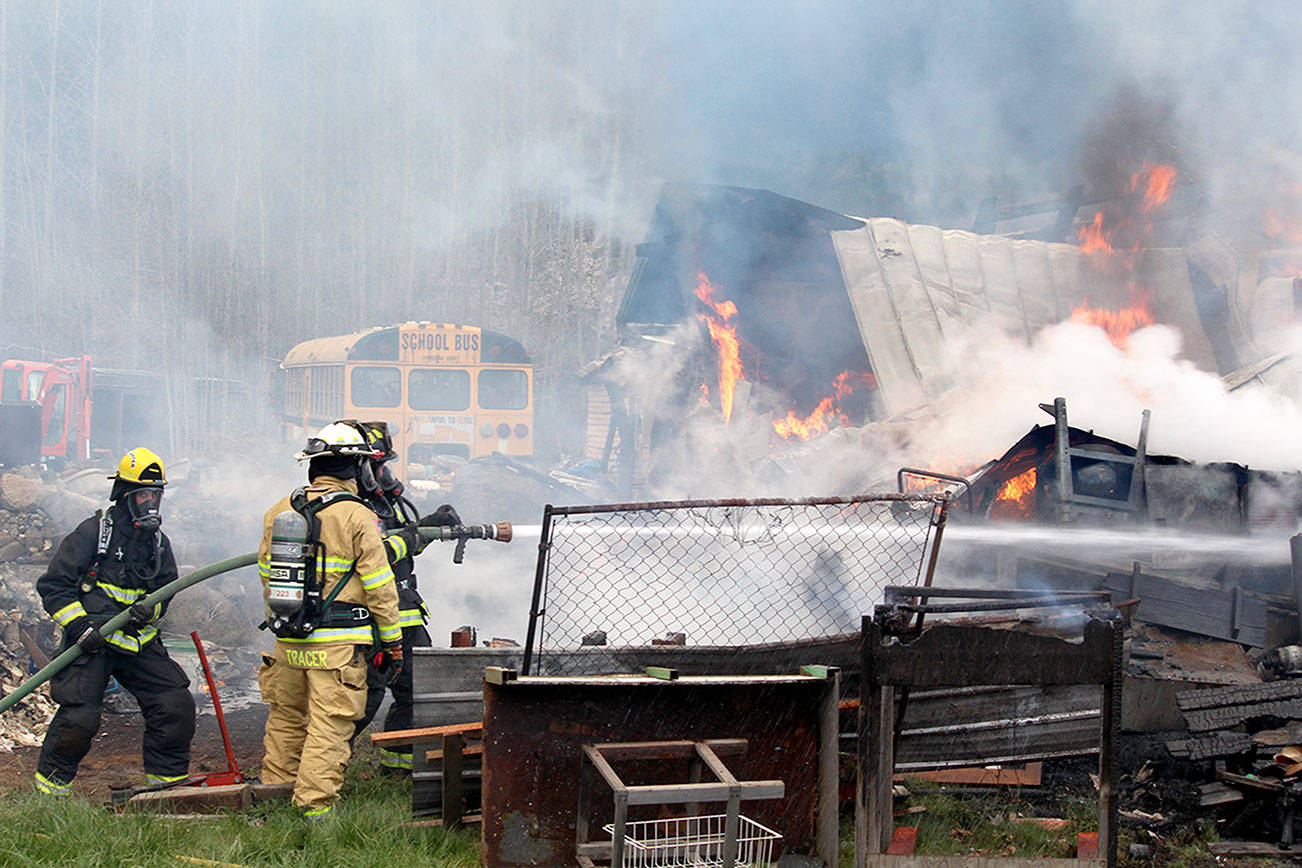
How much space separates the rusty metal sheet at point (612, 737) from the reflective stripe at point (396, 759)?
1.36 metres

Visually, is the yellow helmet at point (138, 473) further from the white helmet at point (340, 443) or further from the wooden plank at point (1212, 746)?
the wooden plank at point (1212, 746)

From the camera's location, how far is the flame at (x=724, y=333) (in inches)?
577

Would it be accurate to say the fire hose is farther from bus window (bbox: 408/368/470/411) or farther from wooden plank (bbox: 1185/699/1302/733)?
bus window (bbox: 408/368/470/411)

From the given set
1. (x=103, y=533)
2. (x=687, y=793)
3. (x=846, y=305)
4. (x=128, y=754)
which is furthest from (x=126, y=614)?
(x=846, y=305)

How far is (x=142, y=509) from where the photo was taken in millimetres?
5043

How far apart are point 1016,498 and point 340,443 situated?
17.2ft

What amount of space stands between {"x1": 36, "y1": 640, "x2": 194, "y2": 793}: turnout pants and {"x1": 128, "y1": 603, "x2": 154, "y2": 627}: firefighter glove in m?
0.23

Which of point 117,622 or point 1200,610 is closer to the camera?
point 117,622

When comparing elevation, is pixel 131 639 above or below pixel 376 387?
below

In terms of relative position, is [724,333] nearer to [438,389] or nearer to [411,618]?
[438,389]

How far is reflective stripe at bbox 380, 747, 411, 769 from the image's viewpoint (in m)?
4.74

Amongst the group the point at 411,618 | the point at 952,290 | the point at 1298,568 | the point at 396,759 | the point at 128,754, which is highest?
the point at 952,290

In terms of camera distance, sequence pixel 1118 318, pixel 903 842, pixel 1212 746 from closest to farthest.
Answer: pixel 903 842, pixel 1212 746, pixel 1118 318

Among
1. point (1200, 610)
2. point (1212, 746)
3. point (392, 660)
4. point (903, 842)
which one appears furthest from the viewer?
point (1200, 610)
